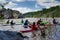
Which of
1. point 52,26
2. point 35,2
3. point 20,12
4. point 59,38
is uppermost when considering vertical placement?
point 35,2

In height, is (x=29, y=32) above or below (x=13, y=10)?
below

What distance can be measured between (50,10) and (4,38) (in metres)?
1.00

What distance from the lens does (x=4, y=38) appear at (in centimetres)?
264

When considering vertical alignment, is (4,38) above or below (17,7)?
below

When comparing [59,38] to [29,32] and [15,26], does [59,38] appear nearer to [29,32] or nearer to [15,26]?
[29,32]

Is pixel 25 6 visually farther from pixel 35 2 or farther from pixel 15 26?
pixel 15 26

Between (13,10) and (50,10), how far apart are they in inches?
27.6

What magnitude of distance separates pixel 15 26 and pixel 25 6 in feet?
1.40

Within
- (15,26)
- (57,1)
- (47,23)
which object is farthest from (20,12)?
(57,1)

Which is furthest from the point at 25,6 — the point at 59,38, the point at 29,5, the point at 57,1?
the point at 59,38

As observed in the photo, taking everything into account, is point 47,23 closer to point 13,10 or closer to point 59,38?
point 59,38

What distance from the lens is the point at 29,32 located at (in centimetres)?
267

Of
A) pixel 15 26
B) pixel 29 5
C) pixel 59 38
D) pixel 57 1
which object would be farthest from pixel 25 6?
pixel 59 38

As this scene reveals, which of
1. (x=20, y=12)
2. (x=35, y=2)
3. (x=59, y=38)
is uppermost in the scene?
(x=35, y=2)
